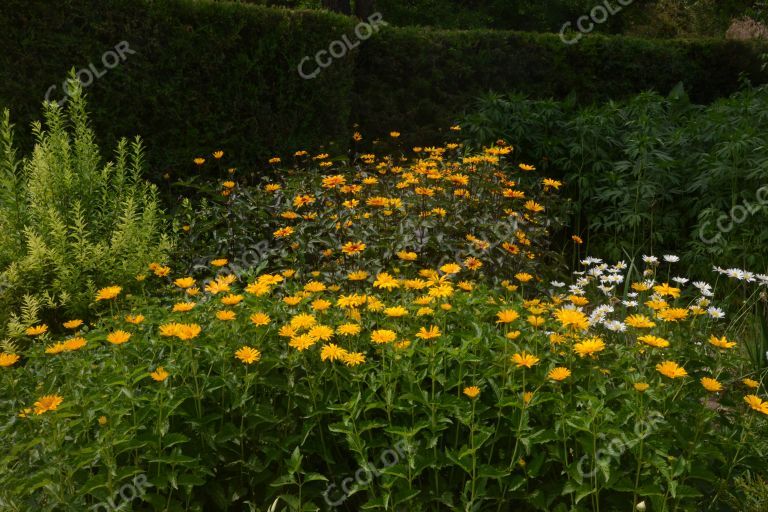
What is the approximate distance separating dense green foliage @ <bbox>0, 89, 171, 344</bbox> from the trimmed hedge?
2.96 feet

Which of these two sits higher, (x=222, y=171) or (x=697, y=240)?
(x=222, y=171)

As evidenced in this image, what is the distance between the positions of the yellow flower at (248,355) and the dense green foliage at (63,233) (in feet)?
7.13

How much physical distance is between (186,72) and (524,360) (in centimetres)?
463

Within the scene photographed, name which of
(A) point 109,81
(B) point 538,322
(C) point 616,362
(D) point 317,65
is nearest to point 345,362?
(B) point 538,322

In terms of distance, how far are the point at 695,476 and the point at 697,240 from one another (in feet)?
13.0

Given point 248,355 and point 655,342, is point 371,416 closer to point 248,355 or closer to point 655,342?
point 248,355

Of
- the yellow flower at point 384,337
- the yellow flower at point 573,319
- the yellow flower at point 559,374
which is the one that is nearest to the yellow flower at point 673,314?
the yellow flower at point 573,319

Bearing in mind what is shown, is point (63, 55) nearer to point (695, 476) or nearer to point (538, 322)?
point (538, 322)

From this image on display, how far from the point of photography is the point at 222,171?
5.98m

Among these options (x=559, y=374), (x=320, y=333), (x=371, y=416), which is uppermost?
(x=320, y=333)

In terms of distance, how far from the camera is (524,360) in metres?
2.06

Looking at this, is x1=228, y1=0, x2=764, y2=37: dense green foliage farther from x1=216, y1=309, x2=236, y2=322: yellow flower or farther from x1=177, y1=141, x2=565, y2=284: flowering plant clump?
x1=216, y1=309, x2=236, y2=322: yellow flower

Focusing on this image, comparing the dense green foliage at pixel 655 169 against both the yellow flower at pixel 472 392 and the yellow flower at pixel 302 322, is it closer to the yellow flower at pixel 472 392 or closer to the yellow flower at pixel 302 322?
the yellow flower at pixel 472 392

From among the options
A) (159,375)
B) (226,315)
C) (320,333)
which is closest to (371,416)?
(320,333)
